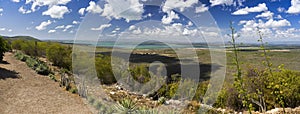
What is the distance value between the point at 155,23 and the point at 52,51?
19.6 meters

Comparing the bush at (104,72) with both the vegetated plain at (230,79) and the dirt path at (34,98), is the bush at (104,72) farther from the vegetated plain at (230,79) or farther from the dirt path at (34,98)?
the dirt path at (34,98)

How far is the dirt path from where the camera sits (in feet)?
33.3

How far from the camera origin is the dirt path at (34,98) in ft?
33.3

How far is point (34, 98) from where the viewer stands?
11.7 m

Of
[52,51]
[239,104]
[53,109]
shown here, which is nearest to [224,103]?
[239,104]

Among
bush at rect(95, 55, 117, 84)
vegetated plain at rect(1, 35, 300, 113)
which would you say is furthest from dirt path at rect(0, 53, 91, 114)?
bush at rect(95, 55, 117, 84)

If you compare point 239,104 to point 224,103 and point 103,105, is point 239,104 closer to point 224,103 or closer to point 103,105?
point 224,103

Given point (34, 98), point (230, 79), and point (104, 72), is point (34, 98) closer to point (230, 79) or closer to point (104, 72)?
point (104, 72)

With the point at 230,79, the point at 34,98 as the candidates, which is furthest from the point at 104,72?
the point at 230,79

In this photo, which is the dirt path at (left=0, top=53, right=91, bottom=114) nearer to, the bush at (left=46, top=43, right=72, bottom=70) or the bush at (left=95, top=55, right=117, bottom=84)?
the bush at (left=95, top=55, right=117, bottom=84)

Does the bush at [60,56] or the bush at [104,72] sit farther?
the bush at [60,56]

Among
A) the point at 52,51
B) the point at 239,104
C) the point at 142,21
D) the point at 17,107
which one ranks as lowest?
the point at 239,104

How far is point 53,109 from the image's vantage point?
10359 millimetres

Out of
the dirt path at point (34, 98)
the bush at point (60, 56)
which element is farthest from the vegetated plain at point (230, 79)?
the dirt path at point (34, 98)
